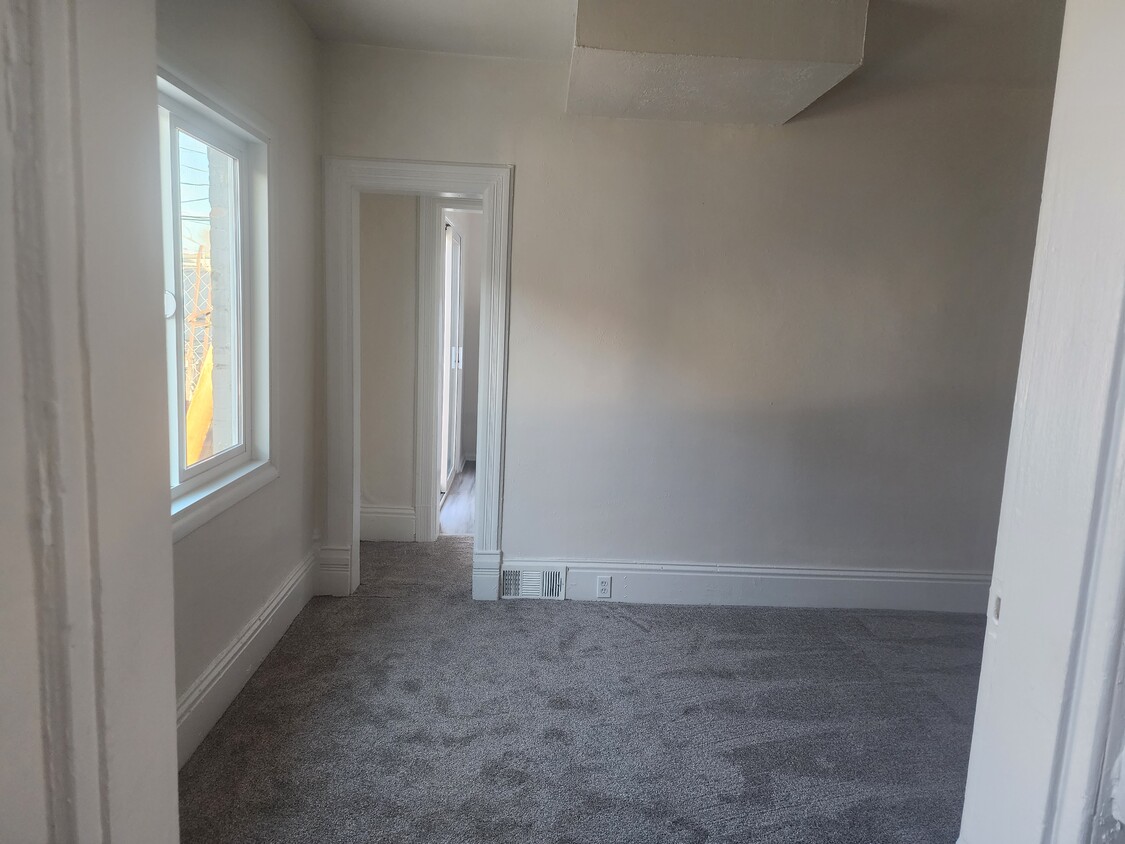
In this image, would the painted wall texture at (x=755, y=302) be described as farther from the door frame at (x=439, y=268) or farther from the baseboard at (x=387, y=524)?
the baseboard at (x=387, y=524)

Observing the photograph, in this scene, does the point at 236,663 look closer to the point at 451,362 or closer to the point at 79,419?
the point at 79,419

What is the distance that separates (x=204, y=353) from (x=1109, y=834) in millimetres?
2516

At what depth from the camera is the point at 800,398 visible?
3.42 metres

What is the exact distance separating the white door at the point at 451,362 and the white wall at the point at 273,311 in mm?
1831

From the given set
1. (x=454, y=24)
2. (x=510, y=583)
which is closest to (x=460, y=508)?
(x=510, y=583)

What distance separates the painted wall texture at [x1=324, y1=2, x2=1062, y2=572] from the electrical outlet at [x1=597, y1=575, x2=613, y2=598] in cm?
11

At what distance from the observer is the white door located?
5.18 metres

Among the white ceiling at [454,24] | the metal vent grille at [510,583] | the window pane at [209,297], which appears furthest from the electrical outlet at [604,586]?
the white ceiling at [454,24]

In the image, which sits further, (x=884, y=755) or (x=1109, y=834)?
(x=884, y=755)

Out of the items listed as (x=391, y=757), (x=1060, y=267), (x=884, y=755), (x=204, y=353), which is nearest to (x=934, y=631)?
(x=884, y=755)

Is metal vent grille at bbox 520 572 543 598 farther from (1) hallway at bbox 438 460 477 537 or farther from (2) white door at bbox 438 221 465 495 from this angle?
(2) white door at bbox 438 221 465 495

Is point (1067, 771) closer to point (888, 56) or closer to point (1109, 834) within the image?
point (1109, 834)

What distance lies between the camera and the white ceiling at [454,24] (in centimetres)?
267

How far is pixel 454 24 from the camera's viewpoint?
2.84m
